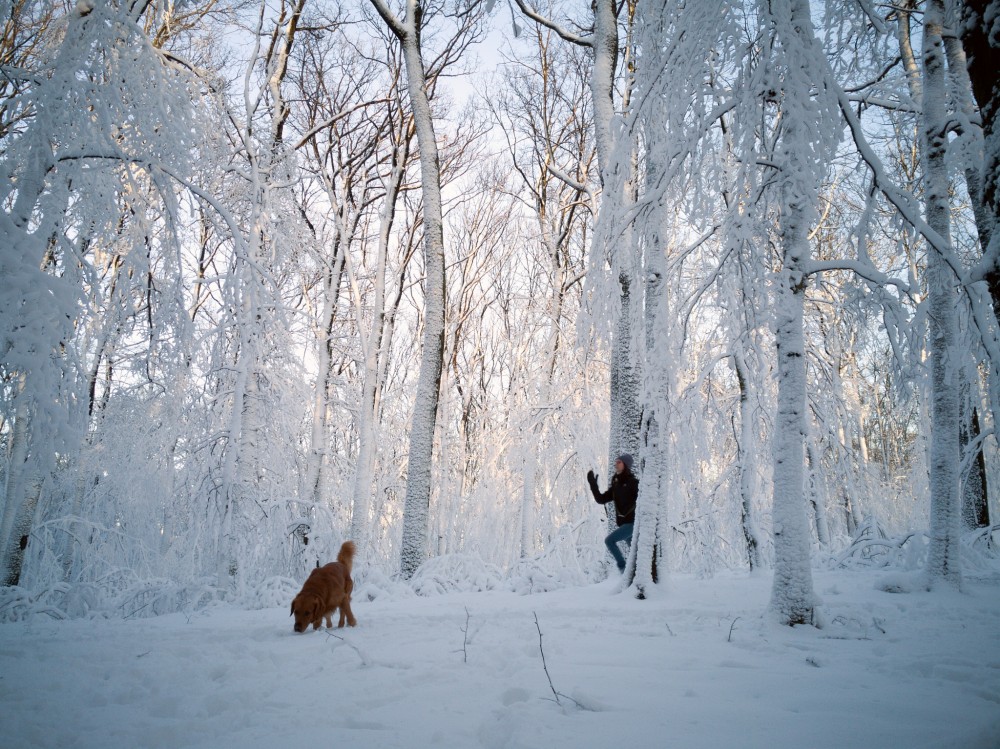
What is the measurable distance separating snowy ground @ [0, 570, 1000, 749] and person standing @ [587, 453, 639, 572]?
2.00m

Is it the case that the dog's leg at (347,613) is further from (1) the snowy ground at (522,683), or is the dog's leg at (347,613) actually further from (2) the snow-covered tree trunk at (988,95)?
(2) the snow-covered tree trunk at (988,95)

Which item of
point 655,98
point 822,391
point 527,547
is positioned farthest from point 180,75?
point 527,547

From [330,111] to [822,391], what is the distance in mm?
12040

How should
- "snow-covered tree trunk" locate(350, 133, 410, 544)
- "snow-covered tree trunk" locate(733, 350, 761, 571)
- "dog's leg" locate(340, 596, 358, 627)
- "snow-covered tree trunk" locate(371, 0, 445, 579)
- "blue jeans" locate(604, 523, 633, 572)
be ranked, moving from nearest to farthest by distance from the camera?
"dog's leg" locate(340, 596, 358, 627)
"blue jeans" locate(604, 523, 633, 572)
"snow-covered tree trunk" locate(371, 0, 445, 579)
"snow-covered tree trunk" locate(733, 350, 761, 571)
"snow-covered tree trunk" locate(350, 133, 410, 544)

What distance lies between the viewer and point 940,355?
5.34m

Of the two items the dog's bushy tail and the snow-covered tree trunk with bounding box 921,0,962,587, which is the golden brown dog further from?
the snow-covered tree trunk with bounding box 921,0,962,587

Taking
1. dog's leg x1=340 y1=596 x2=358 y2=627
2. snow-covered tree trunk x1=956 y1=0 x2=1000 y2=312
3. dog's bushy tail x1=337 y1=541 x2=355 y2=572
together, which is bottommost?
dog's leg x1=340 y1=596 x2=358 y2=627

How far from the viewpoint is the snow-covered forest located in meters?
3.50

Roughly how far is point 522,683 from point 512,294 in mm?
13122

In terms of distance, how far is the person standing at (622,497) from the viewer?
240 inches

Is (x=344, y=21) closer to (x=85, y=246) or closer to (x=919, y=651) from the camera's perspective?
(x=85, y=246)

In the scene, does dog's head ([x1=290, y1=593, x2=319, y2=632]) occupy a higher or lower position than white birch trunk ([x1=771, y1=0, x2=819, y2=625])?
lower

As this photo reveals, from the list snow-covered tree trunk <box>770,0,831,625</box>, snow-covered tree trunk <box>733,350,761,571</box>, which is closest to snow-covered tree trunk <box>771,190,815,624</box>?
snow-covered tree trunk <box>770,0,831,625</box>

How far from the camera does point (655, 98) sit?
3.99m
